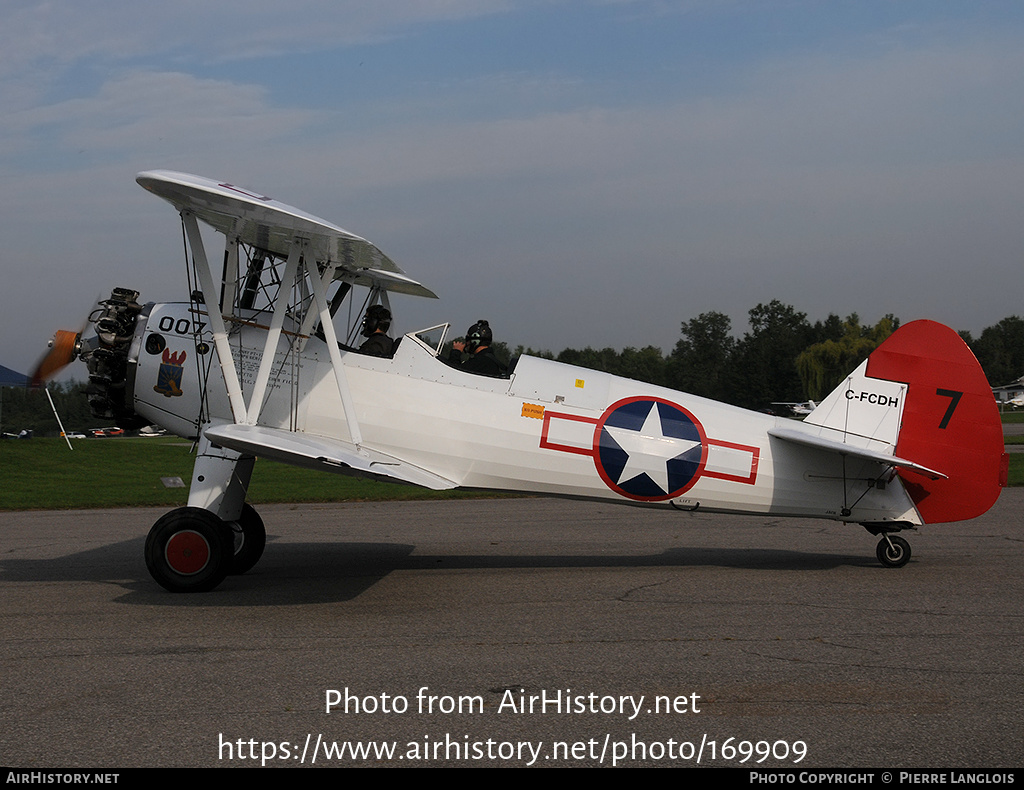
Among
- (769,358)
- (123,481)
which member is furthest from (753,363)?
(123,481)

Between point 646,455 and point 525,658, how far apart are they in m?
3.21

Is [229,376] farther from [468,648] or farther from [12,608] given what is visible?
[468,648]

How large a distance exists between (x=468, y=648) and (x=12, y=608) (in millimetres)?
3874

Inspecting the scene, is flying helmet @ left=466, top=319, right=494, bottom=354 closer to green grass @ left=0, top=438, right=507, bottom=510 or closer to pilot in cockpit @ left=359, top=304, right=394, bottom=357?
pilot in cockpit @ left=359, top=304, right=394, bottom=357

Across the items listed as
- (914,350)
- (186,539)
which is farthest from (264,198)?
(914,350)

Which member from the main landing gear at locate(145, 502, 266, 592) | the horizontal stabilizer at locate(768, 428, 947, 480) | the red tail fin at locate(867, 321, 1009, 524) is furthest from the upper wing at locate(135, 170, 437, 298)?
the red tail fin at locate(867, 321, 1009, 524)

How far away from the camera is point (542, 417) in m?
8.08

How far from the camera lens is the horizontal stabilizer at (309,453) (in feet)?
21.6

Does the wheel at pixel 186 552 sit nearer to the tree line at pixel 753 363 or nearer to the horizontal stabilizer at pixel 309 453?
the horizontal stabilizer at pixel 309 453

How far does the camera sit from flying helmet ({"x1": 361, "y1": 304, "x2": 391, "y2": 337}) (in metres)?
8.52

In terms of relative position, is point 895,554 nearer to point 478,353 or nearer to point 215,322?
point 478,353

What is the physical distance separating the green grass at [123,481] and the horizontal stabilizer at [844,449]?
6052mm

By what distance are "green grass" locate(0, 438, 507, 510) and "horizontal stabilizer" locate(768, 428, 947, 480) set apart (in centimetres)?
692

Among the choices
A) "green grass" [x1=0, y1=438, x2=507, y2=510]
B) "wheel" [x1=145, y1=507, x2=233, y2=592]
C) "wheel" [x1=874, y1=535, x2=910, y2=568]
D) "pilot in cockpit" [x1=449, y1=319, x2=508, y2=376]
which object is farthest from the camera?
"green grass" [x1=0, y1=438, x2=507, y2=510]
